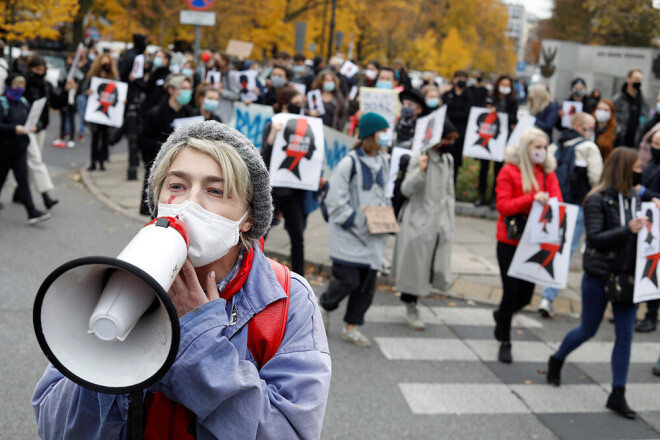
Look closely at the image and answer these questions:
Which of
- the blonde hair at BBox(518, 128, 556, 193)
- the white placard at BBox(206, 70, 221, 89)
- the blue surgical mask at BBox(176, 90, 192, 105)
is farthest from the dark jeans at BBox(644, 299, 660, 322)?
the white placard at BBox(206, 70, 221, 89)

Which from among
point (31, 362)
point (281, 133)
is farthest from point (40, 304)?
point (281, 133)

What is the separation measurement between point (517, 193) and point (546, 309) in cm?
194

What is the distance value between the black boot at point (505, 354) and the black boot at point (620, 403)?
953mm

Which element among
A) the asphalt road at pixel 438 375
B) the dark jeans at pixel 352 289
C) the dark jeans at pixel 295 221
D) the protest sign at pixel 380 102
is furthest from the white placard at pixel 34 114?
the dark jeans at pixel 352 289

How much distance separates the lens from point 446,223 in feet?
21.9

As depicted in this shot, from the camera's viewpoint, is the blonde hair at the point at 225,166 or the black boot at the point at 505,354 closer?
the blonde hair at the point at 225,166

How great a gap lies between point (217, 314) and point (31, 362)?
3885 millimetres

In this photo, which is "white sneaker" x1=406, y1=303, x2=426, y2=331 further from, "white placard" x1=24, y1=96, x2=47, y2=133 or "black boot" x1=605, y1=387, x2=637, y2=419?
"white placard" x1=24, y1=96, x2=47, y2=133

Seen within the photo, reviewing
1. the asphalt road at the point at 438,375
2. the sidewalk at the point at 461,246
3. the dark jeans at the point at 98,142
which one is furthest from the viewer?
the dark jeans at the point at 98,142

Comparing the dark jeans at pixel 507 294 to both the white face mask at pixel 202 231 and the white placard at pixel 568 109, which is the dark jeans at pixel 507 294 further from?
the white placard at pixel 568 109

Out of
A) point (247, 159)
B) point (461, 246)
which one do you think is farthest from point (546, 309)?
point (247, 159)

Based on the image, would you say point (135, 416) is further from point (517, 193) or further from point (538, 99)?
point (538, 99)

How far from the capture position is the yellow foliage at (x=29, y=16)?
20.2 meters

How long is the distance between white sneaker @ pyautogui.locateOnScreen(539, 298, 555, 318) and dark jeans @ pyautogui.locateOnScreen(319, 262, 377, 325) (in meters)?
2.30
